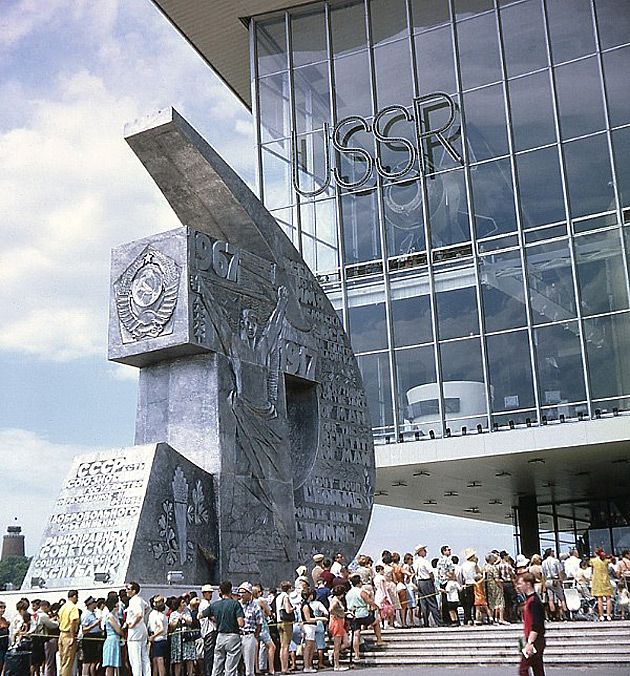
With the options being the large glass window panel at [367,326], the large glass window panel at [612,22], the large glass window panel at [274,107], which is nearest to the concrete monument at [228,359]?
the large glass window panel at [367,326]

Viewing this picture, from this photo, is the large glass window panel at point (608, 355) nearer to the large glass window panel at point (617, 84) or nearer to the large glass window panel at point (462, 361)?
the large glass window panel at point (462, 361)

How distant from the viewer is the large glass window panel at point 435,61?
95.6 ft

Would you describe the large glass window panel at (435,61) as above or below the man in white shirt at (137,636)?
above

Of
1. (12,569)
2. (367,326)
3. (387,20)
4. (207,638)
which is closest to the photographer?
(207,638)

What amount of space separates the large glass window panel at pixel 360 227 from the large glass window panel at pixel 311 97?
9.79ft

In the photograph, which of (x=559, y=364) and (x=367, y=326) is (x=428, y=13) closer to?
(x=367, y=326)

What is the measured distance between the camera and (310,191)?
30375mm

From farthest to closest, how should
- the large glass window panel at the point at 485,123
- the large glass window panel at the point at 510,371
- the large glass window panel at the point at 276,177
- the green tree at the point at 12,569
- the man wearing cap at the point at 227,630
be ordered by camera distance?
the green tree at the point at 12,569 < the large glass window panel at the point at 276,177 < the large glass window panel at the point at 485,123 < the large glass window panel at the point at 510,371 < the man wearing cap at the point at 227,630

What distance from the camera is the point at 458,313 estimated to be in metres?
27.5

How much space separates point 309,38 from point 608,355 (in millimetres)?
14289

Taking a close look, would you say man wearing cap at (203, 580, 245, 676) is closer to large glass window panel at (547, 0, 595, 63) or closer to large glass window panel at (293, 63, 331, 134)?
large glass window panel at (547, 0, 595, 63)

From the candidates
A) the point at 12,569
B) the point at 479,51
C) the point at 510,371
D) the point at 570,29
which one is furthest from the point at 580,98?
the point at 12,569

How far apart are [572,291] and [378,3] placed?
37.8 feet

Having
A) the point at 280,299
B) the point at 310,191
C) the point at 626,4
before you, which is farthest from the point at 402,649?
the point at 626,4
